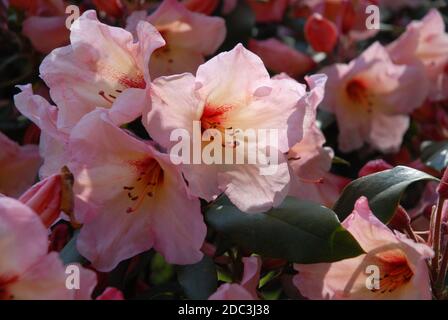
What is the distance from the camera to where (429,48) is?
167cm

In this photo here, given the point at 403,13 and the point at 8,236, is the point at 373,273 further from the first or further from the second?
the point at 403,13

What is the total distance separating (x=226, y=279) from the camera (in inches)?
43.9

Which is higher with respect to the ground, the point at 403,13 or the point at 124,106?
the point at 124,106

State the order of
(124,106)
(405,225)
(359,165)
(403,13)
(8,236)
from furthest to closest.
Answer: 1. (403,13)
2. (359,165)
3. (405,225)
4. (124,106)
5. (8,236)

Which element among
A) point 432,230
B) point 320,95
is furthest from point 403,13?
point 432,230

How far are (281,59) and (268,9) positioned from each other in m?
0.20

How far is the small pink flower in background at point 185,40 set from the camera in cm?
142

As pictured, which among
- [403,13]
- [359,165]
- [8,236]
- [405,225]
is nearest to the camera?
[8,236]

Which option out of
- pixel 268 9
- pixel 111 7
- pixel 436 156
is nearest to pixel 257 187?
pixel 436 156

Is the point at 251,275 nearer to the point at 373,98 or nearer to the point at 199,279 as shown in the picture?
the point at 199,279

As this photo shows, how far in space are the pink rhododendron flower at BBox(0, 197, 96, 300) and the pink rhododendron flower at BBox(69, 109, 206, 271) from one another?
0.14 meters

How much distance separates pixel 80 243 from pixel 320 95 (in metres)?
0.38

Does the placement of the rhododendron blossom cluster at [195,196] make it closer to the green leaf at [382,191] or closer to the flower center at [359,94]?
the green leaf at [382,191]

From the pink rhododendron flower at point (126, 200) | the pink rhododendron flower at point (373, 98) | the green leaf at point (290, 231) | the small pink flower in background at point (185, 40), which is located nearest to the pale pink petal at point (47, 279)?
the pink rhododendron flower at point (126, 200)
